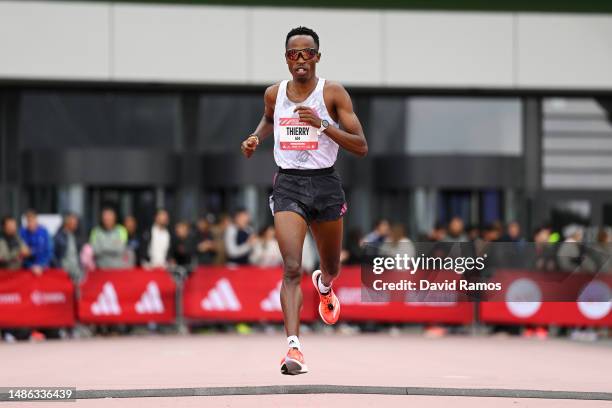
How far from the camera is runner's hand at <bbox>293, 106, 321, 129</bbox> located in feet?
27.5

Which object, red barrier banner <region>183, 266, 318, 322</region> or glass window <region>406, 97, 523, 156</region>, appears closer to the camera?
red barrier banner <region>183, 266, 318, 322</region>

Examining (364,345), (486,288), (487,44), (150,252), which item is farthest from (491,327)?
(486,288)

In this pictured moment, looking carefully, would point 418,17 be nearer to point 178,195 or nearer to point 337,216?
point 178,195

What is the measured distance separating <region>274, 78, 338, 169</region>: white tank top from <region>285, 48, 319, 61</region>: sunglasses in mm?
311

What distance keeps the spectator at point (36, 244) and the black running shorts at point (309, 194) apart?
379 inches

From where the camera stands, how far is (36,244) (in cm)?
1780

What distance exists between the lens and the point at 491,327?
61.2 ft

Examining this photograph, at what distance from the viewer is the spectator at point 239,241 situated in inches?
735

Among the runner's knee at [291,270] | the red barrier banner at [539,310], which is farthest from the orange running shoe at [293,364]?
the red barrier banner at [539,310]

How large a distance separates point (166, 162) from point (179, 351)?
1059 cm

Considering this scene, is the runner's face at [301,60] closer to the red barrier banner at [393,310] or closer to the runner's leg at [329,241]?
the runner's leg at [329,241]

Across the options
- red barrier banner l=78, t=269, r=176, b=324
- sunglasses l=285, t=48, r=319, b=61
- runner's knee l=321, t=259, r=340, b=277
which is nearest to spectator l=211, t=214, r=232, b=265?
red barrier banner l=78, t=269, r=176, b=324

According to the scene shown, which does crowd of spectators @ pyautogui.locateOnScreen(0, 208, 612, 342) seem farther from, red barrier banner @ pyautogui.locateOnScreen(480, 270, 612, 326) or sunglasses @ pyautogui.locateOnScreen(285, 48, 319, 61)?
sunglasses @ pyautogui.locateOnScreen(285, 48, 319, 61)

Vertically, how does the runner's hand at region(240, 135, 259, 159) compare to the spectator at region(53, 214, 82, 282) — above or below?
above
